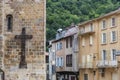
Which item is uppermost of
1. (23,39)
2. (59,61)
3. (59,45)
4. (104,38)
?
(104,38)

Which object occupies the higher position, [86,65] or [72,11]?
[72,11]

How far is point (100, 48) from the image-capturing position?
51438mm

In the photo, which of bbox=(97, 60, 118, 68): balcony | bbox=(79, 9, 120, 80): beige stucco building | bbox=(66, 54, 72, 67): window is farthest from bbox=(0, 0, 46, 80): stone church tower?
bbox=(66, 54, 72, 67): window

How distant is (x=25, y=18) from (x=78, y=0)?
7319 centimetres

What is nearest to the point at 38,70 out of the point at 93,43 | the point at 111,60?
the point at 111,60

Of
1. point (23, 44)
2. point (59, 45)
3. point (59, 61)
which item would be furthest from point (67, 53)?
point (23, 44)

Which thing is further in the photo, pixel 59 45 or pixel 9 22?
pixel 59 45

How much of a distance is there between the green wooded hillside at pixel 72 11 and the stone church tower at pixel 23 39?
5934cm

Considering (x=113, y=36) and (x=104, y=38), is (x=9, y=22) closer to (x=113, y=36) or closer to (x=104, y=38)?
(x=113, y=36)

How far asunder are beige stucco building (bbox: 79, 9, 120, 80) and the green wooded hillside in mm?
25947

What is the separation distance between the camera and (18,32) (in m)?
22.0

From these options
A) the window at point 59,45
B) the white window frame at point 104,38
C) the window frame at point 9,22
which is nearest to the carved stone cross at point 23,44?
the window frame at point 9,22

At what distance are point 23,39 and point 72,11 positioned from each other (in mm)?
68216

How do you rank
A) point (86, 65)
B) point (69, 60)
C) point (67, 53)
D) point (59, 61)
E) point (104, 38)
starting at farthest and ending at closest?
1. point (59, 61)
2. point (67, 53)
3. point (69, 60)
4. point (86, 65)
5. point (104, 38)
